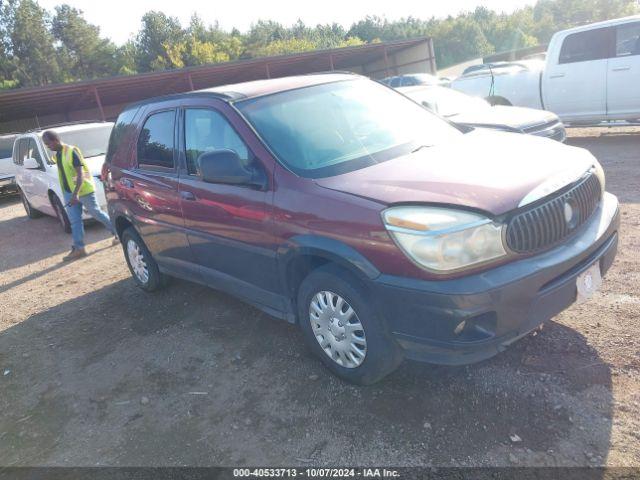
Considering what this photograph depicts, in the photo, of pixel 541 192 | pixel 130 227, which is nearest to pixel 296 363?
pixel 541 192

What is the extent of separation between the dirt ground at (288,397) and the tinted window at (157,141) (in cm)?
144

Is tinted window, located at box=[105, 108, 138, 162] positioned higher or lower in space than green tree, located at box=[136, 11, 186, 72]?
lower

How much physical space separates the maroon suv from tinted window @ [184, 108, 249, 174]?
2 cm

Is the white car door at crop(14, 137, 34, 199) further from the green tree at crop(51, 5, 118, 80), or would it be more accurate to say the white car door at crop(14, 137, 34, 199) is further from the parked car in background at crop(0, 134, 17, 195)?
the green tree at crop(51, 5, 118, 80)

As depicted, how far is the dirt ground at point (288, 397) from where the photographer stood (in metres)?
2.65

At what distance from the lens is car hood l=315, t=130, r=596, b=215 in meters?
2.67

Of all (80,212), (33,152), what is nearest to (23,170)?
(33,152)

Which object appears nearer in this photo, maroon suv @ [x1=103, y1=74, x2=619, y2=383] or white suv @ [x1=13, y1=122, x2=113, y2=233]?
maroon suv @ [x1=103, y1=74, x2=619, y2=383]

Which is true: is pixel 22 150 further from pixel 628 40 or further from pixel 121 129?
pixel 628 40

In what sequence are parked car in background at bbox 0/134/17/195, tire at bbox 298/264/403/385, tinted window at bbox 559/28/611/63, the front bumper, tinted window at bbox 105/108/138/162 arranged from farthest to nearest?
parked car in background at bbox 0/134/17/195, tinted window at bbox 559/28/611/63, tinted window at bbox 105/108/138/162, tire at bbox 298/264/403/385, the front bumper

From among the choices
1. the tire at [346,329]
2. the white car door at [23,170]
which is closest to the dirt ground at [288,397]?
the tire at [346,329]

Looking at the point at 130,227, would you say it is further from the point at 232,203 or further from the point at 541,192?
the point at 541,192

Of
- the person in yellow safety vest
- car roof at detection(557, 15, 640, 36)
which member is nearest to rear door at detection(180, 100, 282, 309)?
the person in yellow safety vest

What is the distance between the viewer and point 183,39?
68.9 metres
